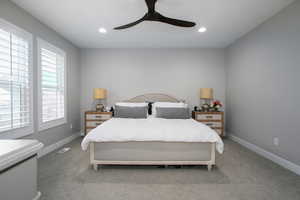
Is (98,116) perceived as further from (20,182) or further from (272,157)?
(272,157)

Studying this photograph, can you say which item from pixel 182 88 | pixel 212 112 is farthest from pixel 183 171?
pixel 182 88

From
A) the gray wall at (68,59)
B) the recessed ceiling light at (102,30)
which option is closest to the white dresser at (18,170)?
the gray wall at (68,59)

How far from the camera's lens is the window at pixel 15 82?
2.05 m

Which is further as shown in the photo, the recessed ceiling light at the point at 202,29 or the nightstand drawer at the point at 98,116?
the nightstand drawer at the point at 98,116

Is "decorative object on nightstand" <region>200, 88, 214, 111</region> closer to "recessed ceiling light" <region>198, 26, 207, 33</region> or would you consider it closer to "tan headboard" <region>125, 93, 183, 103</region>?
"tan headboard" <region>125, 93, 183, 103</region>

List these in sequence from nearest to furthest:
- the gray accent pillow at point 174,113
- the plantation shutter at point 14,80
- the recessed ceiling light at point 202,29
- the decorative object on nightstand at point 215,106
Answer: the plantation shutter at point 14,80
the recessed ceiling light at point 202,29
the gray accent pillow at point 174,113
the decorative object on nightstand at point 215,106

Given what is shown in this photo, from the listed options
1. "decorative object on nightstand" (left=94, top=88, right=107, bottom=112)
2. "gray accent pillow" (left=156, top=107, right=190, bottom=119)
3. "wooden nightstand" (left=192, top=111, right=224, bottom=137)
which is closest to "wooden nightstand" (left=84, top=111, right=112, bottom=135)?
"decorative object on nightstand" (left=94, top=88, right=107, bottom=112)

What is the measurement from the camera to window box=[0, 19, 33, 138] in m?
2.05

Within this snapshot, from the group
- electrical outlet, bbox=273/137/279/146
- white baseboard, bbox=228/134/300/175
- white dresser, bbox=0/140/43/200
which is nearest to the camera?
white dresser, bbox=0/140/43/200

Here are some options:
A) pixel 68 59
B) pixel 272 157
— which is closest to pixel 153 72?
pixel 68 59

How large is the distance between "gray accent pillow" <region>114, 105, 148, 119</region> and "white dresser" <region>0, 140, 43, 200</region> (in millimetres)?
1898

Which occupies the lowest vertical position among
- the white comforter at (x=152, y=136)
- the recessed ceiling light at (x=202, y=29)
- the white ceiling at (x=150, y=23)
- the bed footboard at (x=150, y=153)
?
the bed footboard at (x=150, y=153)

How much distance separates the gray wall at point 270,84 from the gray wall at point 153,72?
653 millimetres

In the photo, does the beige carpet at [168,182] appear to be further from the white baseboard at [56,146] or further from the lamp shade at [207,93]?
the lamp shade at [207,93]
